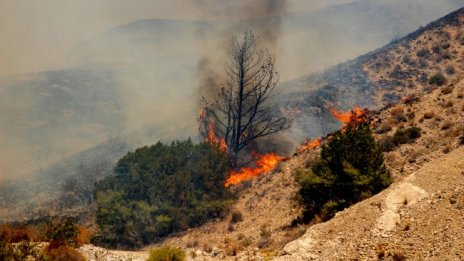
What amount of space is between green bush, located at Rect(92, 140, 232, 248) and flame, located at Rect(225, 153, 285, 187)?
112 cm

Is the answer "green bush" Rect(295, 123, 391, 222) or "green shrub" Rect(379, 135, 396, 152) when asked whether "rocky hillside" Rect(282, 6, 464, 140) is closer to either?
"green shrub" Rect(379, 135, 396, 152)

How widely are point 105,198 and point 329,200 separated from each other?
1540 centimetres

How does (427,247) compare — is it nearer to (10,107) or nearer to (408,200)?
(408,200)

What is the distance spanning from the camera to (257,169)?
111 feet

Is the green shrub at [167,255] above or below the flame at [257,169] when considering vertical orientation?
below

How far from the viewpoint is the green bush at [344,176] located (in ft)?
54.9

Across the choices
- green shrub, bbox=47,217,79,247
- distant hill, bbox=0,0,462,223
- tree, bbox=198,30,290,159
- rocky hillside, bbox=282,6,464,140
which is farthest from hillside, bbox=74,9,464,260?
rocky hillside, bbox=282,6,464,140

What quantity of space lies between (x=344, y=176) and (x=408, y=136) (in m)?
7.48

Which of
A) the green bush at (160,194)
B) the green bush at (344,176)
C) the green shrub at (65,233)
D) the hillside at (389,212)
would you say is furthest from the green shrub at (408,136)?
the green shrub at (65,233)

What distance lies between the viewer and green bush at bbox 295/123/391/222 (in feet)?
54.9

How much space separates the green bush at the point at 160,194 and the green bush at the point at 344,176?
8427 mm

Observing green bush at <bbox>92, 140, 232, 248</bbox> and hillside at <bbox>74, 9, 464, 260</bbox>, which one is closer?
hillside at <bbox>74, 9, 464, 260</bbox>

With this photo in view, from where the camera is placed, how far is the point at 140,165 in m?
29.1

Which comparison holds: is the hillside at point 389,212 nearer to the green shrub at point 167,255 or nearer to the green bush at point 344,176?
the green bush at point 344,176
